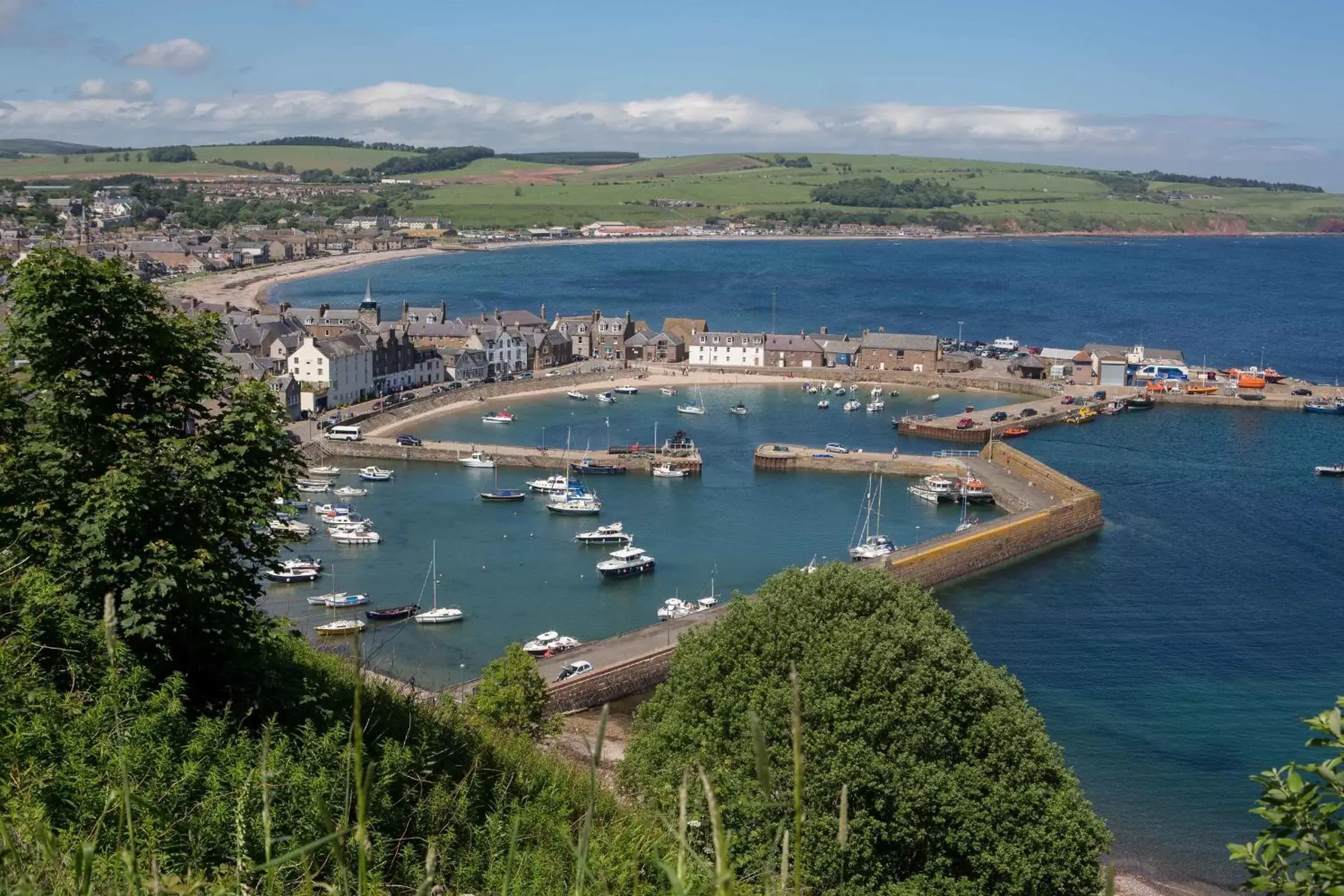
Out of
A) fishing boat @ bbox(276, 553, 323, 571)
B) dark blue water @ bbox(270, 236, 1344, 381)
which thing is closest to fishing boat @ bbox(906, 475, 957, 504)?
fishing boat @ bbox(276, 553, 323, 571)

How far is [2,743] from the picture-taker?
340 centimetres

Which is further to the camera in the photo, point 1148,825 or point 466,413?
point 466,413

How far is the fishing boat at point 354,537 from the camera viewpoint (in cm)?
2175

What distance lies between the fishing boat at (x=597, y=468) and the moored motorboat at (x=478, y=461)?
183 centimetres

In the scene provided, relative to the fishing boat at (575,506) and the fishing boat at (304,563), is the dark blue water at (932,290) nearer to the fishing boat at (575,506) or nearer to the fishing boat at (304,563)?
the fishing boat at (575,506)

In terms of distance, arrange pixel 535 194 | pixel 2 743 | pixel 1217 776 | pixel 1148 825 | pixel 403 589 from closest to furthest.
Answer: pixel 2 743 → pixel 1148 825 → pixel 1217 776 → pixel 403 589 → pixel 535 194

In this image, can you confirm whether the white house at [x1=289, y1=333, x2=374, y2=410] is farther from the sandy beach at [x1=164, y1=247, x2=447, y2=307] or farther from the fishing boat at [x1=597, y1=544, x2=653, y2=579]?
the sandy beach at [x1=164, y1=247, x2=447, y2=307]

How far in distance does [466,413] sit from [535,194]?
332 feet

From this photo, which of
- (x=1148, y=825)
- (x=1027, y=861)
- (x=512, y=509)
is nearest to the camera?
(x=1027, y=861)

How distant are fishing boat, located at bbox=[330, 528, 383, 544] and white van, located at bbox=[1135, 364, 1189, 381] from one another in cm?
2887

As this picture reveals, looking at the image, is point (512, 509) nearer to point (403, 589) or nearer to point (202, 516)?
point (403, 589)

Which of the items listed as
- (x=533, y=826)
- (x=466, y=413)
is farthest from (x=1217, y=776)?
(x=466, y=413)

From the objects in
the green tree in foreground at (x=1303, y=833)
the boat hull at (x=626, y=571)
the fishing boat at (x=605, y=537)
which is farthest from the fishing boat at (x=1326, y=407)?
the green tree in foreground at (x=1303, y=833)

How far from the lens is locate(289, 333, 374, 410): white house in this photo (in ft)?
106
